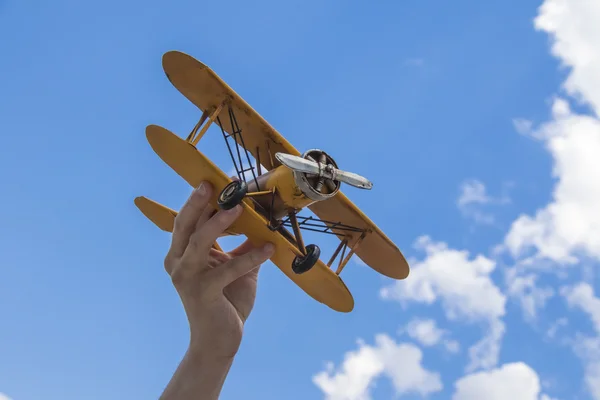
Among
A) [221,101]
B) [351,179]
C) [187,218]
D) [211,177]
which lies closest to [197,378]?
[187,218]

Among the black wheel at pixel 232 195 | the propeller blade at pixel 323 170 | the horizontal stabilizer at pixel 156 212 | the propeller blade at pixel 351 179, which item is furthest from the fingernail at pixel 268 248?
the horizontal stabilizer at pixel 156 212

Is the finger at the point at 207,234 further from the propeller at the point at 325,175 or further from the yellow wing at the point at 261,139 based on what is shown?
the yellow wing at the point at 261,139

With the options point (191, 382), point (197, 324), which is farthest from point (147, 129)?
point (191, 382)

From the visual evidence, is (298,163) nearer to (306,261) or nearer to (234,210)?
(234,210)

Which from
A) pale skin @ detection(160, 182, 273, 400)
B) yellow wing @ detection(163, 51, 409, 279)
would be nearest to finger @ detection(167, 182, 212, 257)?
pale skin @ detection(160, 182, 273, 400)

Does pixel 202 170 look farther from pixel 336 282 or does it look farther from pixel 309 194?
pixel 336 282

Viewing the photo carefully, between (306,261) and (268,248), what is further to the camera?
(306,261)

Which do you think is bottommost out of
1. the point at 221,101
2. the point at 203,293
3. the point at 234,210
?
the point at 203,293
